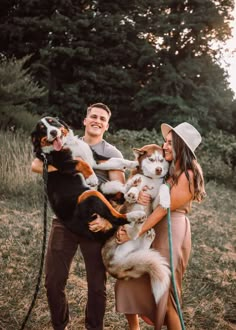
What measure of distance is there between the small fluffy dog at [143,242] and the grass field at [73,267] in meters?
1.17

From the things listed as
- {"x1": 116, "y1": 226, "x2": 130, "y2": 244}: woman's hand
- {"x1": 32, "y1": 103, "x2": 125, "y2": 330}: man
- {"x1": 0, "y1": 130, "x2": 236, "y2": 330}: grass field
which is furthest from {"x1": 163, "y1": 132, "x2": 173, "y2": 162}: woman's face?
{"x1": 0, "y1": 130, "x2": 236, "y2": 330}: grass field

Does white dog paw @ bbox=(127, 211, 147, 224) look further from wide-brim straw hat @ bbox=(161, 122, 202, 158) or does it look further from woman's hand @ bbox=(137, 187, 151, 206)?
wide-brim straw hat @ bbox=(161, 122, 202, 158)

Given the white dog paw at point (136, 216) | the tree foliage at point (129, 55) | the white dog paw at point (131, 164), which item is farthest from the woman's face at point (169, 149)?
the tree foliage at point (129, 55)

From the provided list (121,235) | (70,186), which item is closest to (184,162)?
(121,235)

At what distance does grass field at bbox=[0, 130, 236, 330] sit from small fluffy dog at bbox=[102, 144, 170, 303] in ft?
3.85

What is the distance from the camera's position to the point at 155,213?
2.63 m

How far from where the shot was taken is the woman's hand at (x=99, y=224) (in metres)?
2.49

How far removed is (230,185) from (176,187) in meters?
9.23

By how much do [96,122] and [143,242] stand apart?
0.96 m

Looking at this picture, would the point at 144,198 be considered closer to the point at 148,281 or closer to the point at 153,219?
the point at 153,219

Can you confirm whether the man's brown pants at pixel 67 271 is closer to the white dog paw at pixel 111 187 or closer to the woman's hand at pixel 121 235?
the woman's hand at pixel 121 235

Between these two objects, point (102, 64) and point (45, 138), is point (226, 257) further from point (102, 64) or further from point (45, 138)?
point (102, 64)

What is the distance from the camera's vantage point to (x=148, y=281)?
9.04 ft

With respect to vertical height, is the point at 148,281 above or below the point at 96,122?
below
